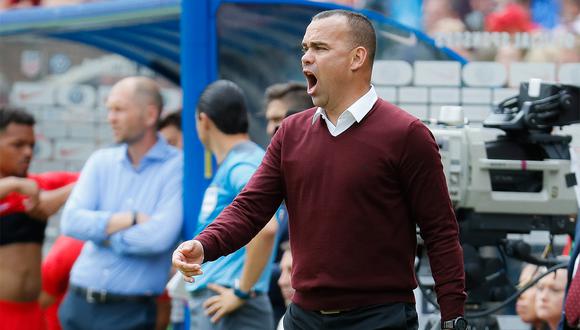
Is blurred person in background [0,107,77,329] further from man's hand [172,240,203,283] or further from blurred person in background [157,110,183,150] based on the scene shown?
man's hand [172,240,203,283]

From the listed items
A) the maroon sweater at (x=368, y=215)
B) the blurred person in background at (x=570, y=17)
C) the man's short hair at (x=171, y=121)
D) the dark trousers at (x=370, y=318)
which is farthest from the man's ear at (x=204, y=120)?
the blurred person in background at (x=570, y=17)

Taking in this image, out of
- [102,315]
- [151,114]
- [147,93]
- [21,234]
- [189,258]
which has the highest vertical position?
[147,93]

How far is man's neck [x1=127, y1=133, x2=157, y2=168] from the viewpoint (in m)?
6.83

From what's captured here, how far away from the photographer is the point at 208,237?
3846mm

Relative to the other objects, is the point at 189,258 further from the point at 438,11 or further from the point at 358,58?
the point at 438,11

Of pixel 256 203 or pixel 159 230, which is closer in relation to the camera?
pixel 256 203

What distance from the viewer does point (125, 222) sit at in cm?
650

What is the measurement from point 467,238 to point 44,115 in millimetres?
4150

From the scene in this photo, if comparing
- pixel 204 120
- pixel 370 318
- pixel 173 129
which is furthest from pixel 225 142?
pixel 370 318

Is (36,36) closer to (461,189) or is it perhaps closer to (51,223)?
(51,223)

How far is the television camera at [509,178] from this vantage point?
17.2 feet

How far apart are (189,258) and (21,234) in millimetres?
3666

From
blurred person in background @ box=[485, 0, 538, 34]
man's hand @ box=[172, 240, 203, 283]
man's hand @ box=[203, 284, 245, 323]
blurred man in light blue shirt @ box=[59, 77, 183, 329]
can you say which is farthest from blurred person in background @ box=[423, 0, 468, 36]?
man's hand @ box=[172, 240, 203, 283]

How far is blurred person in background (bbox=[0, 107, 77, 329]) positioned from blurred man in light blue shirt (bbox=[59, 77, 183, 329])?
49cm
